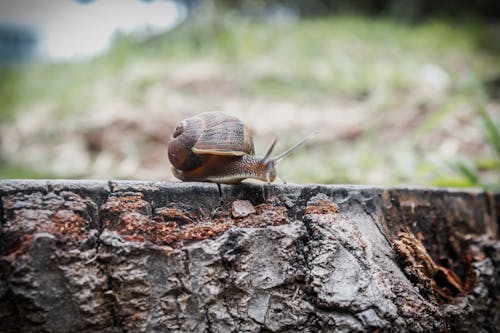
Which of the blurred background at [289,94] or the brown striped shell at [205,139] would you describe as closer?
the brown striped shell at [205,139]

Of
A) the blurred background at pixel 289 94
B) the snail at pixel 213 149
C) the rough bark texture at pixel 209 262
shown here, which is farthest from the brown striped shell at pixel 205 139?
the blurred background at pixel 289 94

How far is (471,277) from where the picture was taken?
1385 millimetres

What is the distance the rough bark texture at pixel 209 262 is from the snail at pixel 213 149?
136mm

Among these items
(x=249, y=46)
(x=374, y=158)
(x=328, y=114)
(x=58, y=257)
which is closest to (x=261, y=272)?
(x=58, y=257)

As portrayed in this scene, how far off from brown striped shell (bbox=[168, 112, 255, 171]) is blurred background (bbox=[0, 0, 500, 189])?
4.41 ft

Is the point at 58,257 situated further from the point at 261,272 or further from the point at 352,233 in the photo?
the point at 352,233

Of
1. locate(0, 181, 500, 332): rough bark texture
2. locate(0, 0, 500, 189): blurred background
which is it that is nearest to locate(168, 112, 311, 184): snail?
locate(0, 181, 500, 332): rough bark texture

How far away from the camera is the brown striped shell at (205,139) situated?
1246 millimetres

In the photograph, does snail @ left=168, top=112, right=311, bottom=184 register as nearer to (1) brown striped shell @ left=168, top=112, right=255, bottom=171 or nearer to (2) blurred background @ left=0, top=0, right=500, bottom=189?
(1) brown striped shell @ left=168, top=112, right=255, bottom=171

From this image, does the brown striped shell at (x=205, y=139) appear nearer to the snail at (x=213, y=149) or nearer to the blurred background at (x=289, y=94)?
the snail at (x=213, y=149)

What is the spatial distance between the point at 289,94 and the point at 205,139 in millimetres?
3116

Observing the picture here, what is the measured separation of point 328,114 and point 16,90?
139 inches

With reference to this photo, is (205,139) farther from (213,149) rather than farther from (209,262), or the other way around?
(209,262)

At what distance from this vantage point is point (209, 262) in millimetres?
985
